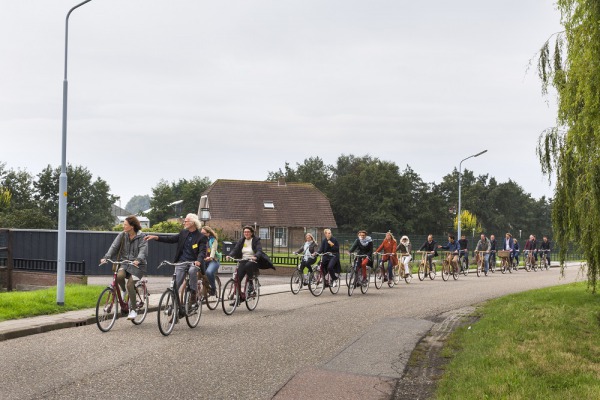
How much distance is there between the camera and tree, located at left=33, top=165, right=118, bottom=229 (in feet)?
247

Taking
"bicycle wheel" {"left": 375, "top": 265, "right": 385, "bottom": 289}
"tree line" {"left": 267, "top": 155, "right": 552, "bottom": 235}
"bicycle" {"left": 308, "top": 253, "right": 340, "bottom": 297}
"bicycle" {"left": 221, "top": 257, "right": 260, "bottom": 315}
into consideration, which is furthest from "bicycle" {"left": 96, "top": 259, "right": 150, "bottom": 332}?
"tree line" {"left": 267, "top": 155, "right": 552, "bottom": 235}

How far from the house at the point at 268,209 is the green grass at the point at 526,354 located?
5301 centimetres

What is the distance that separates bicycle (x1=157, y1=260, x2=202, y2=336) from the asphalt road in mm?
186

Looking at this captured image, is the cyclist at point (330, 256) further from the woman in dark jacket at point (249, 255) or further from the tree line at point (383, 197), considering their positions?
the tree line at point (383, 197)

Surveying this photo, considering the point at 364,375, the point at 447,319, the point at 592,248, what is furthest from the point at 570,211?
the point at 364,375

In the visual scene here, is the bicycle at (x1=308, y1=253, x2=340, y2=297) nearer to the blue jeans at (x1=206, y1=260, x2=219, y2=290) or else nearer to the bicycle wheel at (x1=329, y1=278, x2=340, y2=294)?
the bicycle wheel at (x1=329, y1=278, x2=340, y2=294)

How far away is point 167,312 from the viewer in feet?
33.9

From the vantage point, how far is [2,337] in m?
9.79

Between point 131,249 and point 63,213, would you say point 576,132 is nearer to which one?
point 131,249

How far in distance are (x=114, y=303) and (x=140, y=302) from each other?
0.59m

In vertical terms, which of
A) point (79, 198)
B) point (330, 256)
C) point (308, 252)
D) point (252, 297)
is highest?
point (79, 198)

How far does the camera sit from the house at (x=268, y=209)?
6662 centimetres

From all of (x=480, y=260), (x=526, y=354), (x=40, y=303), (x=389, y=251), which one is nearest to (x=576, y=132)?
(x=526, y=354)

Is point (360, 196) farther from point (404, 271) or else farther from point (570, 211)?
point (570, 211)
